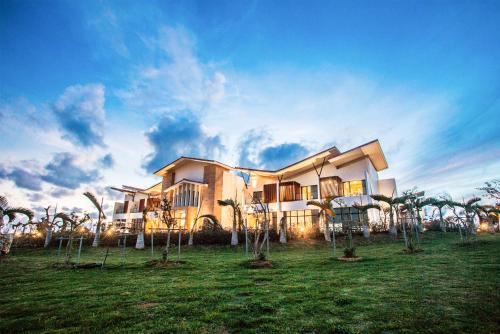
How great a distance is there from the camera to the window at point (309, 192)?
28719mm

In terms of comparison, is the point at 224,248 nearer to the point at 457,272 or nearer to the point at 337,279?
the point at 337,279

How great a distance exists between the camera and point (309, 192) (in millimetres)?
29109

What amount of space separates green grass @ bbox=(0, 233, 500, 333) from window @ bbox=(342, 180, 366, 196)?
18.0 meters

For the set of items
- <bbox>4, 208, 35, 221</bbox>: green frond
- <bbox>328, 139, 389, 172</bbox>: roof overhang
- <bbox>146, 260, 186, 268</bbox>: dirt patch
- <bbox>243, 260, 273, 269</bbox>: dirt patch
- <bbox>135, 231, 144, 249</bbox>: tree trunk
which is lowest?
<bbox>146, 260, 186, 268</bbox>: dirt patch

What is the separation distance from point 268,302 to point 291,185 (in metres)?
23.9

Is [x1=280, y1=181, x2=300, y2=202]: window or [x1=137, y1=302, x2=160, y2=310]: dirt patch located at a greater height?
[x1=280, y1=181, x2=300, y2=202]: window

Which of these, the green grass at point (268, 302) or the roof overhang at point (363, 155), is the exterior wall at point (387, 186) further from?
the green grass at point (268, 302)

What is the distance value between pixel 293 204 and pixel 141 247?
14.5 meters

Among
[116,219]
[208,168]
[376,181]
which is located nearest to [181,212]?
[208,168]

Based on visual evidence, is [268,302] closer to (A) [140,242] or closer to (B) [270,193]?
(A) [140,242]

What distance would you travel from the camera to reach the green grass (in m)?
4.11

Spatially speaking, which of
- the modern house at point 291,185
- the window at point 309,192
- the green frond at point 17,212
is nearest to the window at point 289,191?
the modern house at point 291,185

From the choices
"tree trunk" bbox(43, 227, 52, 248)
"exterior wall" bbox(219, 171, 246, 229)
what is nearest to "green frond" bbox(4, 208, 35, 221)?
"tree trunk" bbox(43, 227, 52, 248)

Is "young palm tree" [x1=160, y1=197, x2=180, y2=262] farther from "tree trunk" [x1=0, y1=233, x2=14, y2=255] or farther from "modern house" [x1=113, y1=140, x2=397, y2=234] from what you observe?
"modern house" [x1=113, y1=140, x2=397, y2=234]
